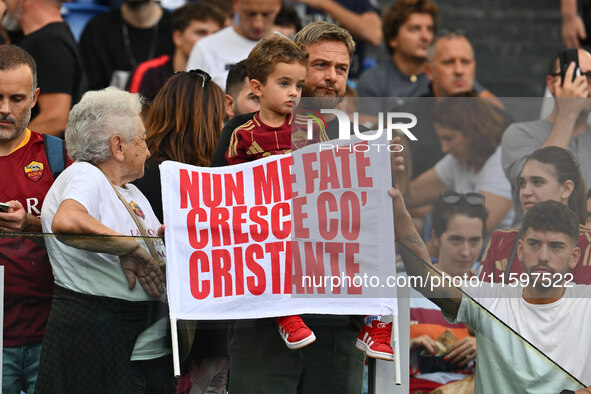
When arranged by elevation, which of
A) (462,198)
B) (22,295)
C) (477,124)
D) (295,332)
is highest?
(477,124)

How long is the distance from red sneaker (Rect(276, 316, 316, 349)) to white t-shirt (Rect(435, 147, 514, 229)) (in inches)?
58.6

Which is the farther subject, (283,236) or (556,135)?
(556,135)

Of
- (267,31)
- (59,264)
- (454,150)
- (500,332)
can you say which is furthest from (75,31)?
(500,332)

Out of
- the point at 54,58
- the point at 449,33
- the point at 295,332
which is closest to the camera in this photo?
the point at 295,332

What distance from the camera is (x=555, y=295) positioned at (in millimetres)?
4793

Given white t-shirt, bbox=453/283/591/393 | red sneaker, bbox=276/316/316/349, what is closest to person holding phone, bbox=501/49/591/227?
white t-shirt, bbox=453/283/591/393

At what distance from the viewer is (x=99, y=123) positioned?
488cm

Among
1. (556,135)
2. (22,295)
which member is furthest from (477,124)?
(22,295)

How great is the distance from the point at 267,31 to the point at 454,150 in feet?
5.86

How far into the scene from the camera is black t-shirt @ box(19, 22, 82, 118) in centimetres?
679

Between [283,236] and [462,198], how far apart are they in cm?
139

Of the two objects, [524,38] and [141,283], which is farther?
[524,38]

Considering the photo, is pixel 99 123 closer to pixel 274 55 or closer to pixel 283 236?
pixel 274 55

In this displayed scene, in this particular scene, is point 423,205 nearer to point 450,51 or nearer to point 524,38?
point 450,51
